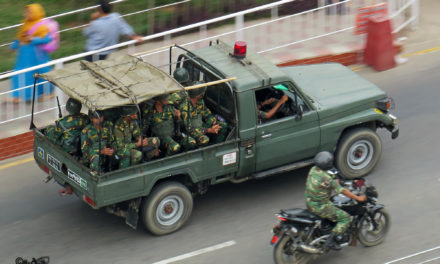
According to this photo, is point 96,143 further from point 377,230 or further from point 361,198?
point 377,230

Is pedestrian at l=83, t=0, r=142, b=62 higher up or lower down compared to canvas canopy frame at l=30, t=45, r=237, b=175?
lower down

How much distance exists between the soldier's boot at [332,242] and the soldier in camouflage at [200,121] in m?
2.00

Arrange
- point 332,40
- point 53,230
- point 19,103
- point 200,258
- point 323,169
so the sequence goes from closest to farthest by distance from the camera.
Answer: point 323,169, point 200,258, point 53,230, point 19,103, point 332,40

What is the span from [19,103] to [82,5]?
605 centimetres

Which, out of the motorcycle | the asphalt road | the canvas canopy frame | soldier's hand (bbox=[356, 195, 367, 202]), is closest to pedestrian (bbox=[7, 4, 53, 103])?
the asphalt road

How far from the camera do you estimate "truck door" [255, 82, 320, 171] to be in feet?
33.3

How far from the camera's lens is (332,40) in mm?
14500

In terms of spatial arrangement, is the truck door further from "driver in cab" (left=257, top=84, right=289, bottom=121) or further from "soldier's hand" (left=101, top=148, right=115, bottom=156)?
"soldier's hand" (left=101, top=148, right=115, bottom=156)

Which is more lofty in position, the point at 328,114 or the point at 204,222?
the point at 328,114

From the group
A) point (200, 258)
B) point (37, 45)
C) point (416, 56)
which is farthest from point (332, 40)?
point (200, 258)

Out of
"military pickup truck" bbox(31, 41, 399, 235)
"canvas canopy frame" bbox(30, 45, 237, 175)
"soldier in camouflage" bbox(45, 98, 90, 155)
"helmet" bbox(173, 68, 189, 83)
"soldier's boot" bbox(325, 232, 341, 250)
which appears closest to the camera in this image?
"canvas canopy frame" bbox(30, 45, 237, 175)

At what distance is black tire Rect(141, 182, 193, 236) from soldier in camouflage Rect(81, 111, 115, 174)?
2.59 ft

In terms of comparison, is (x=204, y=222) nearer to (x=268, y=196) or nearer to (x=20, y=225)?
(x=268, y=196)

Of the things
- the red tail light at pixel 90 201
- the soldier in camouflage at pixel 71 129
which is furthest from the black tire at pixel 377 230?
the soldier in camouflage at pixel 71 129
